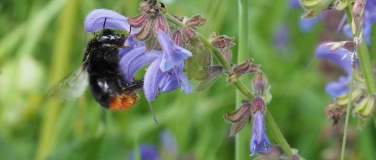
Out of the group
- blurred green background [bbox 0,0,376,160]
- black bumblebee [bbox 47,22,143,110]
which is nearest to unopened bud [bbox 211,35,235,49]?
black bumblebee [bbox 47,22,143,110]

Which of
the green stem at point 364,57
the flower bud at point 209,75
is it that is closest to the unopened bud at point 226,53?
the flower bud at point 209,75

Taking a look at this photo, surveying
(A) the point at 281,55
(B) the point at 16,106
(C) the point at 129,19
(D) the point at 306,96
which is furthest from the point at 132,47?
(A) the point at 281,55

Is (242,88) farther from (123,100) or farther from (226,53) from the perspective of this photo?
(123,100)

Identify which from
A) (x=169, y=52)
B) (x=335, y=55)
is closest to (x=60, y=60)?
(x=335, y=55)

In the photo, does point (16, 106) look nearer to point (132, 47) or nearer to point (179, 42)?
point (132, 47)

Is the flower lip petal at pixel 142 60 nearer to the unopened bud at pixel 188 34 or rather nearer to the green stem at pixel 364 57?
the unopened bud at pixel 188 34

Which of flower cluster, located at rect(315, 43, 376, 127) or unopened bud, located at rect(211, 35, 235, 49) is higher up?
unopened bud, located at rect(211, 35, 235, 49)

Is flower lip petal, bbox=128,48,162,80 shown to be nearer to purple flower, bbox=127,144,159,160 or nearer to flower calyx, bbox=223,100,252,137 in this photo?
flower calyx, bbox=223,100,252,137
